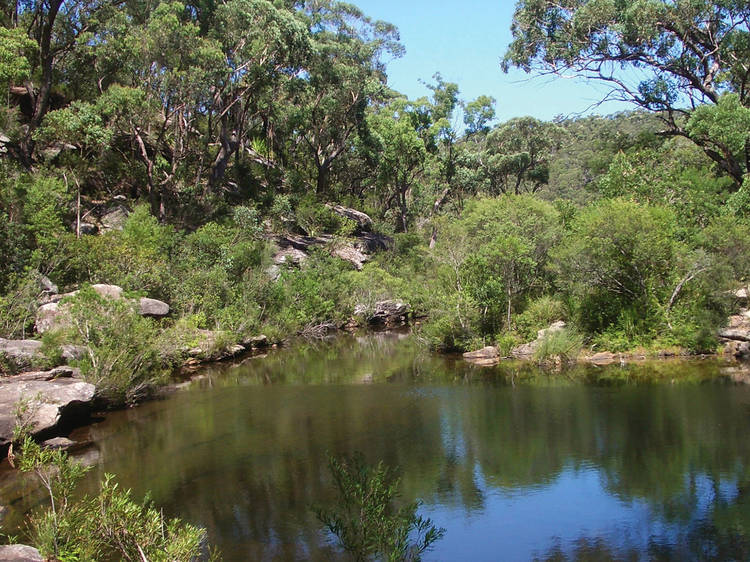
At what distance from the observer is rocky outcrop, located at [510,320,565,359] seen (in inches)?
964

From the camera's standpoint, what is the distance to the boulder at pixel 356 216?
44.5 metres

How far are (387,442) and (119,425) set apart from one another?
302 inches

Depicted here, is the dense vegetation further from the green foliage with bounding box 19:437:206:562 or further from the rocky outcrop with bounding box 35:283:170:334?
the green foliage with bounding box 19:437:206:562

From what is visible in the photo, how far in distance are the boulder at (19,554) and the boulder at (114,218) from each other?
25.8 meters

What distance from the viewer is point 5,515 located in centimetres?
1155

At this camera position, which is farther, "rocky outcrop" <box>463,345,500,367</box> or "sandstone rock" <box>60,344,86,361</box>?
"rocky outcrop" <box>463,345,500,367</box>

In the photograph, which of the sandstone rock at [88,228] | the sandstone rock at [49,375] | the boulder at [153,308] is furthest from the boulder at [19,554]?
the sandstone rock at [88,228]

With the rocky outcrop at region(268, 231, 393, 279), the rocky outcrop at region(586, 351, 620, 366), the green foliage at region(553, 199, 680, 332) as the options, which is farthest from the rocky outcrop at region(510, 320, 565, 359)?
the rocky outcrop at region(268, 231, 393, 279)

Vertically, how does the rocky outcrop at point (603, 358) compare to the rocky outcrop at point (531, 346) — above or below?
below

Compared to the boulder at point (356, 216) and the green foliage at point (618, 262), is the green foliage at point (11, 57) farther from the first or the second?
the green foliage at point (618, 262)

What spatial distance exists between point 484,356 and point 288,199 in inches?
809

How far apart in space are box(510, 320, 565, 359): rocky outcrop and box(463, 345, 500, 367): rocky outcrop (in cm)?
67

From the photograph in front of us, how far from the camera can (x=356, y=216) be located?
149 feet

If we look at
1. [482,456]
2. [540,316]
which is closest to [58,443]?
[482,456]
